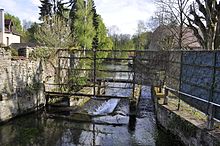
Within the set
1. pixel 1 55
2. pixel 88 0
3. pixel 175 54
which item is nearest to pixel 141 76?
pixel 175 54

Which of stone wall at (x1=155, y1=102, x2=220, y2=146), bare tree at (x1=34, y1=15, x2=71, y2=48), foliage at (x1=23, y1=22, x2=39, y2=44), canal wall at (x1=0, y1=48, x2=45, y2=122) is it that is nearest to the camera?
stone wall at (x1=155, y1=102, x2=220, y2=146)

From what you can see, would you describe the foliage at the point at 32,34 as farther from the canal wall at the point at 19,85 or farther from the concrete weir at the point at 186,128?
the concrete weir at the point at 186,128

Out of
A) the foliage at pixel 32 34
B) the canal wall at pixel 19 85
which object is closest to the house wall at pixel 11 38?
the foliage at pixel 32 34

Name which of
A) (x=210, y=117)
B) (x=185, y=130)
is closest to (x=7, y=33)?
(x=185, y=130)

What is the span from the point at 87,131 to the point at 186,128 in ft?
14.0

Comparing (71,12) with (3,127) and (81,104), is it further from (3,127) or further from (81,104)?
(3,127)

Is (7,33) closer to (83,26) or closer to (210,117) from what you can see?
(83,26)

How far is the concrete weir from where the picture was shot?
21.5 feet

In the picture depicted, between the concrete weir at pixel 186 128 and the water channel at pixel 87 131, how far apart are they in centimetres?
43

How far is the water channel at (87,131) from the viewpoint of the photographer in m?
9.45

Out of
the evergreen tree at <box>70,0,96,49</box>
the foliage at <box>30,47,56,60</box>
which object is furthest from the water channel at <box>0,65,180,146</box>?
the evergreen tree at <box>70,0,96,49</box>

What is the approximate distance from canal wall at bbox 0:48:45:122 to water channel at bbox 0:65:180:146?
49cm

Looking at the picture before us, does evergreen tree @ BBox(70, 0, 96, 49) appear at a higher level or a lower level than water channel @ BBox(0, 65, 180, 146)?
higher

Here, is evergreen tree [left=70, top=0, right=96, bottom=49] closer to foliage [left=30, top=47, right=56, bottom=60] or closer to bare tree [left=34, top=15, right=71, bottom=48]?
bare tree [left=34, top=15, right=71, bottom=48]
